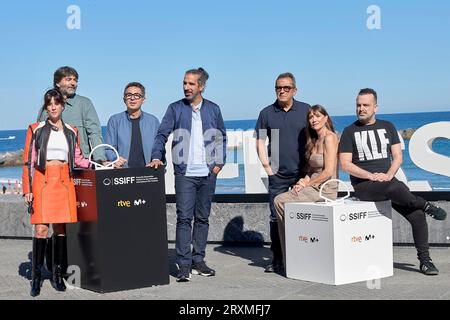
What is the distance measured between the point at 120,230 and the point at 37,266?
80 centimetres

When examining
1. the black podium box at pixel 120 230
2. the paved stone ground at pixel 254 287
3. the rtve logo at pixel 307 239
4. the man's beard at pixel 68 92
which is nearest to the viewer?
the paved stone ground at pixel 254 287

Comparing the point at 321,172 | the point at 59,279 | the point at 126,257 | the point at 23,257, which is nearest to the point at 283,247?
the point at 321,172

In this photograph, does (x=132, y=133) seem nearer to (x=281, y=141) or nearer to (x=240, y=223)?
(x=281, y=141)

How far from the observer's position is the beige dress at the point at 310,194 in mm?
7090

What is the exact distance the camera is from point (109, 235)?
21.4 ft

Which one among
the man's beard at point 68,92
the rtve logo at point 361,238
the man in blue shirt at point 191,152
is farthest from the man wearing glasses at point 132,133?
the rtve logo at point 361,238

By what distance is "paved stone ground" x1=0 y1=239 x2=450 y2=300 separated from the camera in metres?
6.29

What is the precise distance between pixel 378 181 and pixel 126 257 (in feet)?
7.68

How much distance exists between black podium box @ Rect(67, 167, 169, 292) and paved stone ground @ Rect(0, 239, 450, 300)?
0.13 m

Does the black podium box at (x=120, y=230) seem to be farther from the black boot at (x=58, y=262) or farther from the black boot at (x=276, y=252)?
the black boot at (x=276, y=252)

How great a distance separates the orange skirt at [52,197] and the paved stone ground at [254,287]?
660 millimetres

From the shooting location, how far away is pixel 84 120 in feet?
24.2

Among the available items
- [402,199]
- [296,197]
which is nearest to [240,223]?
[296,197]
